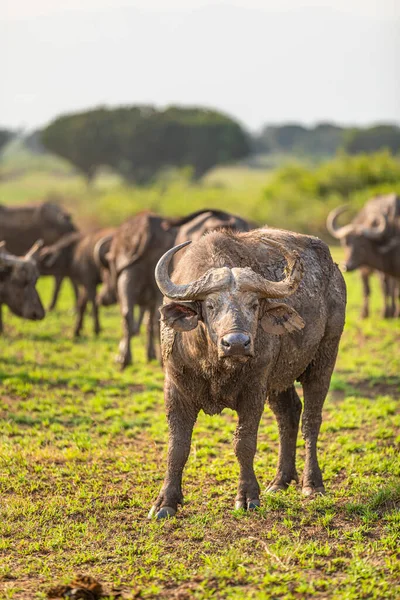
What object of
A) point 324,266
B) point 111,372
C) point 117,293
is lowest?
point 111,372

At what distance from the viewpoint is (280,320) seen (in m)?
6.09

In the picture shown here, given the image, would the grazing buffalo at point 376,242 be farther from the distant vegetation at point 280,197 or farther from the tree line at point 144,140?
the tree line at point 144,140

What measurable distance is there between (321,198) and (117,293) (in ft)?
122

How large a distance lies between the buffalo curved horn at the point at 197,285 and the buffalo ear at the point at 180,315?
0.11 meters

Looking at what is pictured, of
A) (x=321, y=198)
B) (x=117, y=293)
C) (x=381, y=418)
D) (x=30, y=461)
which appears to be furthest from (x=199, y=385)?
(x=321, y=198)

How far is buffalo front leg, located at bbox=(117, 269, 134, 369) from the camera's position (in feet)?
39.9

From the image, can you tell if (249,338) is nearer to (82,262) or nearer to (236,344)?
(236,344)

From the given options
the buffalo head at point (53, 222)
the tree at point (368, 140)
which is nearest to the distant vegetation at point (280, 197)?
the buffalo head at point (53, 222)

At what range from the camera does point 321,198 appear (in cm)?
4925

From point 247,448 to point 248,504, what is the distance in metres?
0.42

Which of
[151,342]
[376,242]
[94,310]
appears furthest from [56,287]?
[376,242]

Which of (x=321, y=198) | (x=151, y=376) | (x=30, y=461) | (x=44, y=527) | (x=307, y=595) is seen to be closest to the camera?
(x=307, y=595)

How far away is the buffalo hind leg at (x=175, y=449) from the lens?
244 inches

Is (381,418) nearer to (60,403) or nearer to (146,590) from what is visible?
(60,403)
